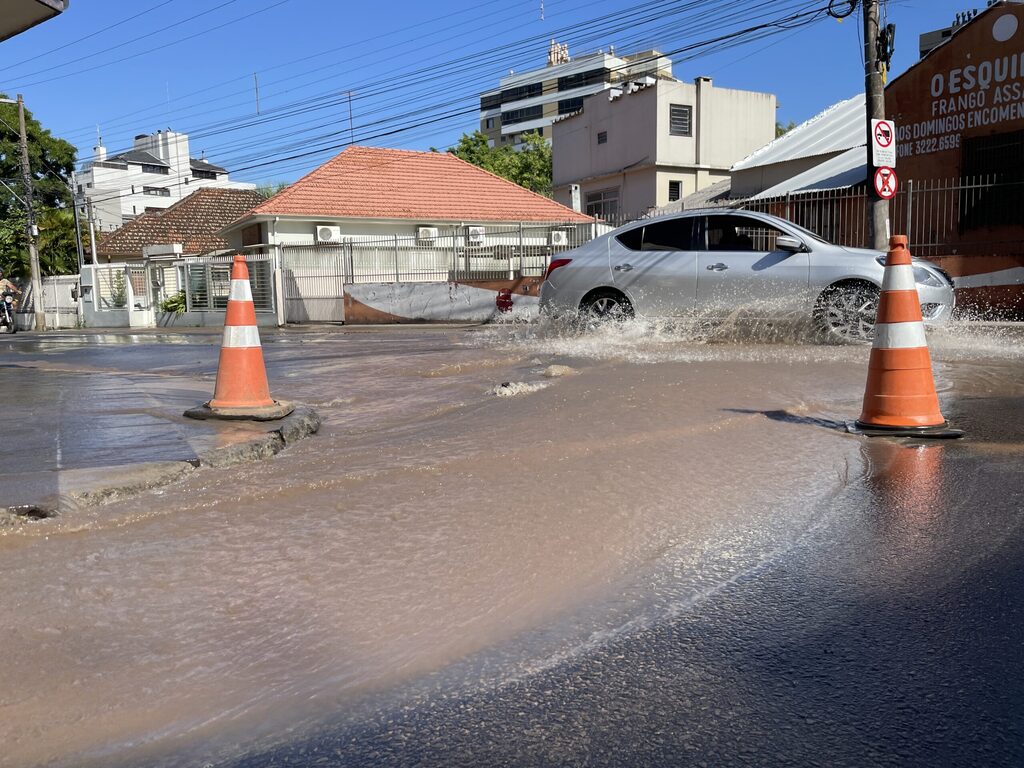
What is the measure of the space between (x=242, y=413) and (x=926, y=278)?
7.27m

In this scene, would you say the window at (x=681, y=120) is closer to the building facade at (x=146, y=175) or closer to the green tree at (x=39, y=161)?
the green tree at (x=39, y=161)

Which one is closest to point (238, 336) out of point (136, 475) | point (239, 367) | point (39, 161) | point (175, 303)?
point (239, 367)

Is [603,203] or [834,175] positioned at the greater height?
[603,203]

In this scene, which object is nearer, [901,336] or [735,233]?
[901,336]

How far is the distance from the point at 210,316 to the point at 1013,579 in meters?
29.8

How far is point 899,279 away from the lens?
5.22m

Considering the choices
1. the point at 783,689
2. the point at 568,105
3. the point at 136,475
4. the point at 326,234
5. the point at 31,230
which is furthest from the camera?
the point at 568,105

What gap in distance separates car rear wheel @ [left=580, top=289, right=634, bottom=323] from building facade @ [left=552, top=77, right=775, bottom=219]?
85.4 feet

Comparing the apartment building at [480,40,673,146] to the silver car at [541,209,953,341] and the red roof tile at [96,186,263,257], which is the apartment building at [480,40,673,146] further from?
the silver car at [541,209,953,341]

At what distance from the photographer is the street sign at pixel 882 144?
Result: 12445mm

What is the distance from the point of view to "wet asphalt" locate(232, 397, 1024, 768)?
1.94m

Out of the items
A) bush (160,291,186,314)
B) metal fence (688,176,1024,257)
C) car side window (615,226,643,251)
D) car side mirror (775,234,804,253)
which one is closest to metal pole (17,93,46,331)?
bush (160,291,186,314)

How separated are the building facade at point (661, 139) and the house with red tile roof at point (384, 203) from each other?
506cm

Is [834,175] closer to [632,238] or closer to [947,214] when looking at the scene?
[947,214]
